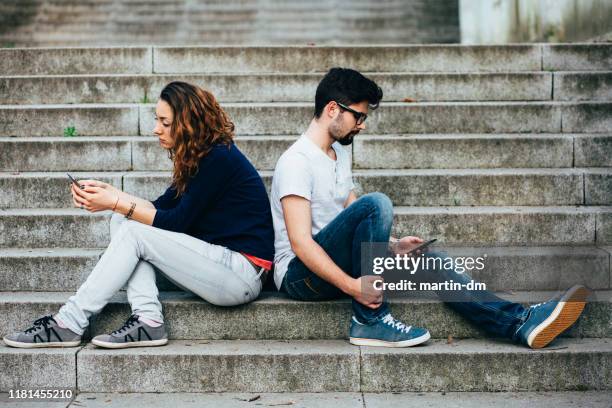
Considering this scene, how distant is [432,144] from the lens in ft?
18.9

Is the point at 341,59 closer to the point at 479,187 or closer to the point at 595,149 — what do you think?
the point at 479,187

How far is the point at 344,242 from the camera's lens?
13.5 feet

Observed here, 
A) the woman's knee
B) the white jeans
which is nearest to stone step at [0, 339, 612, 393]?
the white jeans

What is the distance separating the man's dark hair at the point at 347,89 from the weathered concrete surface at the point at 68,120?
235 centimetres

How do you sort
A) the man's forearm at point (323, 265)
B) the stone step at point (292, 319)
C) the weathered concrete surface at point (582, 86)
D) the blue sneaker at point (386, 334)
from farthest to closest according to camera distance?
the weathered concrete surface at point (582, 86)
the stone step at point (292, 319)
the blue sneaker at point (386, 334)
the man's forearm at point (323, 265)

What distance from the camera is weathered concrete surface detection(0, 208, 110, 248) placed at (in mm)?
5086

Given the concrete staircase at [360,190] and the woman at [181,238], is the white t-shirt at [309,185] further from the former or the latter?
the concrete staircase at [360,190]

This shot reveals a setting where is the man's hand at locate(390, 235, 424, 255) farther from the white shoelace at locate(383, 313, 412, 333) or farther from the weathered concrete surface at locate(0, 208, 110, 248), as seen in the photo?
the weathered concrete surface at locate(0, 208, 110, 248)

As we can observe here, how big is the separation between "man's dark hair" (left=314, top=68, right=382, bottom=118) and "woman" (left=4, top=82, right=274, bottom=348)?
0.55 meters

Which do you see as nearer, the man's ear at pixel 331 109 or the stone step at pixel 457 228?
the man's ear at pixel 331 109

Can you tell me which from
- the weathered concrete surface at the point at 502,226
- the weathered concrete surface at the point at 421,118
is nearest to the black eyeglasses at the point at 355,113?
the weathered concrete surface at the point at 502,226

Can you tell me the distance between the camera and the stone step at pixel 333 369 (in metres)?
4.06

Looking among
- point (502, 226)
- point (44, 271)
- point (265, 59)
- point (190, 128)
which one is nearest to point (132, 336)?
point (44, 271)

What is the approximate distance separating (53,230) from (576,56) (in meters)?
4.26
